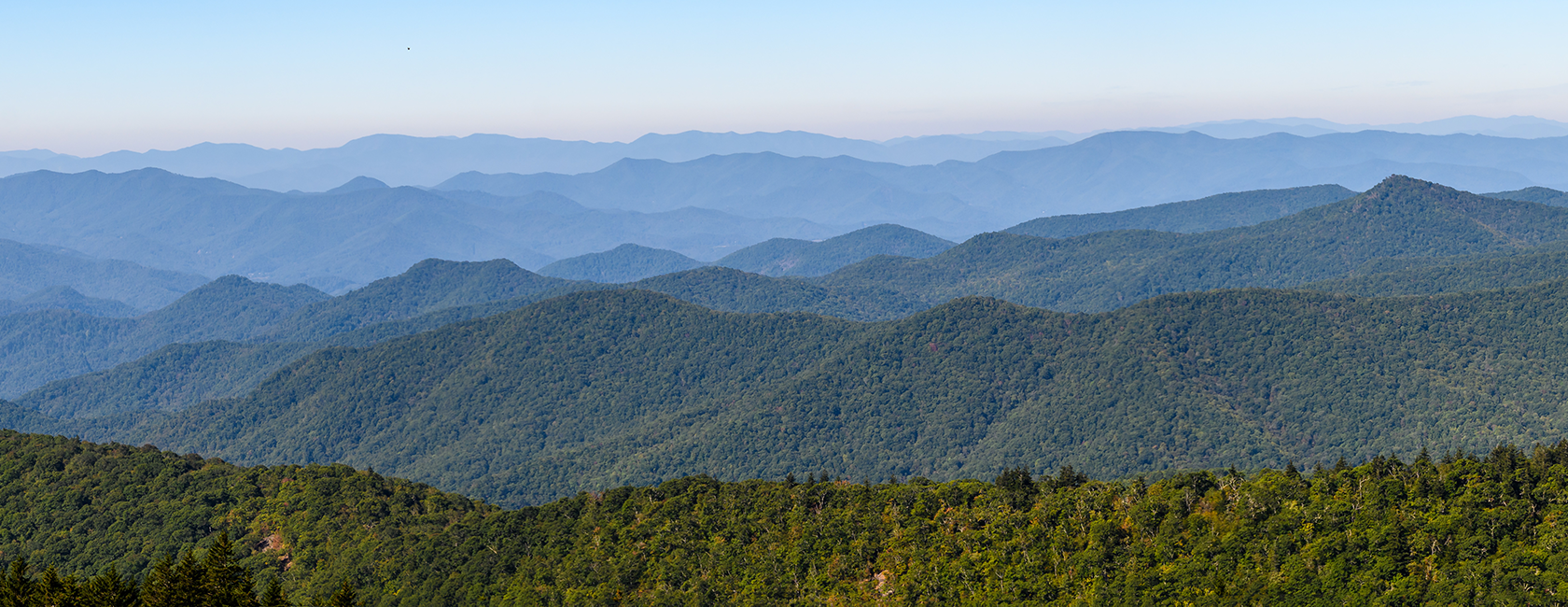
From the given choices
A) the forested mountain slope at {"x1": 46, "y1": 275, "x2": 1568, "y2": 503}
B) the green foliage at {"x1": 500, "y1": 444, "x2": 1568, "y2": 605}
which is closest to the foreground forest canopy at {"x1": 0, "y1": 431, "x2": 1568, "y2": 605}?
the green foliage at {"x1": 500, "y1": 444, "x2": 1568, "y2": 605}

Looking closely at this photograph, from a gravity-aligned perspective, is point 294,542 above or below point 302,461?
above

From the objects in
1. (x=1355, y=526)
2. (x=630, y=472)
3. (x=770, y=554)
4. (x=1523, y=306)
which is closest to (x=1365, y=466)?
(x=1355, y=526)

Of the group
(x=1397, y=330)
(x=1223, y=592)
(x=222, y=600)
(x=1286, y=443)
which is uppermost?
(x=222, y=600)

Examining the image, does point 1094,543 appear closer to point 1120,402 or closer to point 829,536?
point 829,536

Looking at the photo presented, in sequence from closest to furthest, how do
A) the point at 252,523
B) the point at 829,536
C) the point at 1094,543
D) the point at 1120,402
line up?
the point at 1094,543 < the point at 829,536 < the point at 252,523 < the point at 1120,402

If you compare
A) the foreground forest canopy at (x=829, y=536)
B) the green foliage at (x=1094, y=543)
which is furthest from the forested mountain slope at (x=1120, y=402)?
the green foliage at (x=1094, y=543)

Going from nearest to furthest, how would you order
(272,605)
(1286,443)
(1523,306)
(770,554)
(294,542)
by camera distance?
(272,605) → (770,554) → (294,542) → (1286,443) → (1523,306)

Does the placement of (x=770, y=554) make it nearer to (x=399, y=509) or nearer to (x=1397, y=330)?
(x=399, y=509)

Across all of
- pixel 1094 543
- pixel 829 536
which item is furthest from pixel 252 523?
pixel 1094 543

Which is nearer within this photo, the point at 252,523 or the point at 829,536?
the point at 829,536
